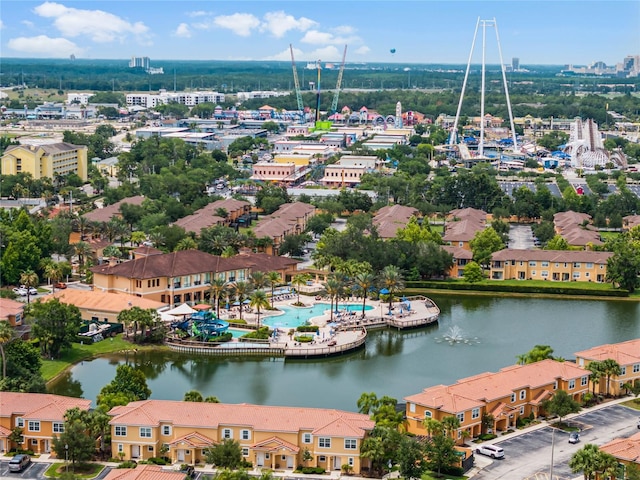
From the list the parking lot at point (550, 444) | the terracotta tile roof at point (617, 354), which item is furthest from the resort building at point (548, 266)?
the parking lot at point (550, 444)

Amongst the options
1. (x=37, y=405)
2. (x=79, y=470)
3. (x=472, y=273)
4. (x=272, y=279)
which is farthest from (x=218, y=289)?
(x=79, y=470)

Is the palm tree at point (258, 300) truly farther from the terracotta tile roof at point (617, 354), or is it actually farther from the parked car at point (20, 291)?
the terracotta tile roof at point (617, 354)

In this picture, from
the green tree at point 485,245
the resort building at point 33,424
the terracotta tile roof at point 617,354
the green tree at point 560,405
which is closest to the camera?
the resort building at point 33,424

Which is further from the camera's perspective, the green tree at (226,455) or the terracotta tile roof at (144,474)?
the green tree at (226,455)

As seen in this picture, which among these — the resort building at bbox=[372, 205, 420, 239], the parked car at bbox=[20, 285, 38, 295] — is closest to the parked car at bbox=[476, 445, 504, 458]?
the parked car at bbox=[20, 285, 38, 295]

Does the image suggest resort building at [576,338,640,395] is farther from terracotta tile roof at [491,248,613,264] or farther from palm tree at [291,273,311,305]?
terracotta tile roof at [491,248,613,264]

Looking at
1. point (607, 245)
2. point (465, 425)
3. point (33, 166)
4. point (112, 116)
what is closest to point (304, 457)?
point (465, 425)

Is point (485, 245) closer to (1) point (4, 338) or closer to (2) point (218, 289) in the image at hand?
(2) point (218, 289)

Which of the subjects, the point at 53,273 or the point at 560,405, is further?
the point at 53,273
